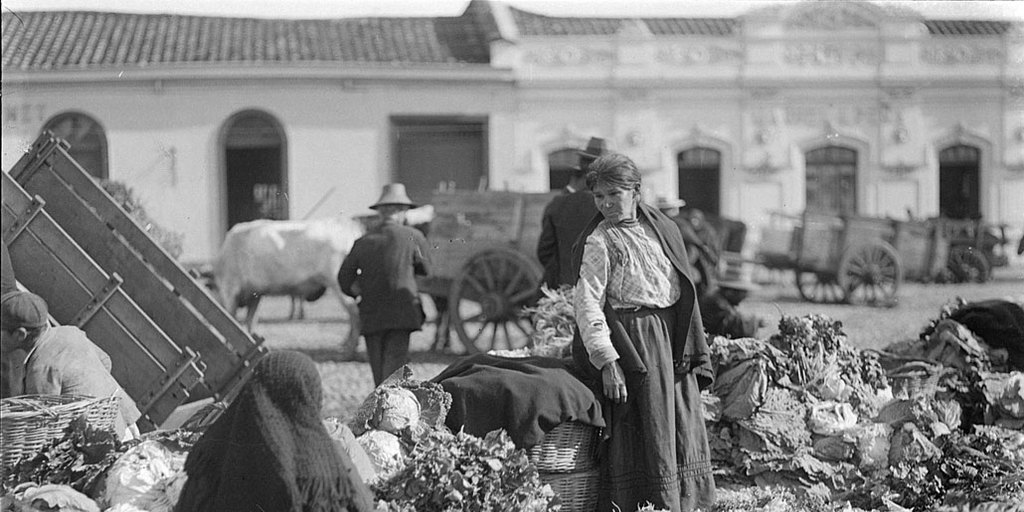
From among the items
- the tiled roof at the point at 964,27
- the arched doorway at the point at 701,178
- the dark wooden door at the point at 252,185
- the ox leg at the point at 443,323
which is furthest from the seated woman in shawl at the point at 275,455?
the tiled roof at the point at 964,27

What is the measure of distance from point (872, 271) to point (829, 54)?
23.4 ft

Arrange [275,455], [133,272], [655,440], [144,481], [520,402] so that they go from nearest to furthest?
[275,455], [144,481], [520,402], [655,440], [133,272]

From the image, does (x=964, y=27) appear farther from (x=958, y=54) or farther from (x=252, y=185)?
(x=252, y=185)

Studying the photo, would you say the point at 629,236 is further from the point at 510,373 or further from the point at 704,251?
the point at 704,251

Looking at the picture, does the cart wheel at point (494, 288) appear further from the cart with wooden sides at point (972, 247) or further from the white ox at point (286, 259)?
the cart with wooden sides at point (972, 247)

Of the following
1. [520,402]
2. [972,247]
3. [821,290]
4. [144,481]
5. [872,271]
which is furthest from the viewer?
[972,247]

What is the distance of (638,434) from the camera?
491 centimetres

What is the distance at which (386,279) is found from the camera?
26.1 feet

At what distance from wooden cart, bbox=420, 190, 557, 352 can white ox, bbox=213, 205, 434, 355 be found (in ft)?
1.87

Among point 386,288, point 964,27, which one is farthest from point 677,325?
point 964,27

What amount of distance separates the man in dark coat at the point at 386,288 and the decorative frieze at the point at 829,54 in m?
15.8

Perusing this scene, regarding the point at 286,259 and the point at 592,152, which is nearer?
the point at 592,152

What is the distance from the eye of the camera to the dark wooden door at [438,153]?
22.8 m

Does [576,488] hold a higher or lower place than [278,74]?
lower
